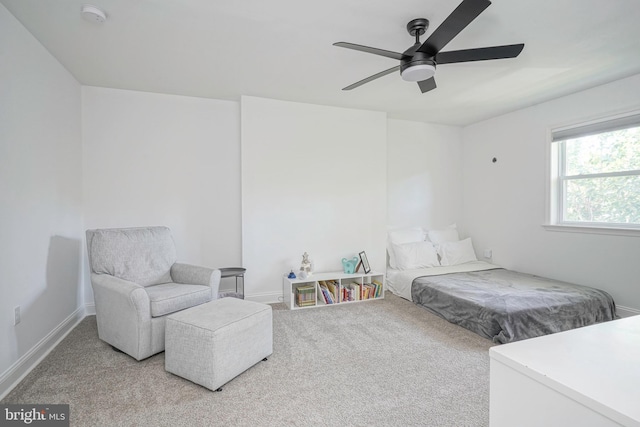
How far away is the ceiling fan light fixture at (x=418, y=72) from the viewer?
2.00 metres

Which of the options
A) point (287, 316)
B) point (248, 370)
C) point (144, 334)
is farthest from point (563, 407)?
point (287, 316)

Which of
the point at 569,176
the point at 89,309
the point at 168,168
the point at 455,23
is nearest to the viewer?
the point at 455,23

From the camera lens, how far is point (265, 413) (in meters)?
1.70

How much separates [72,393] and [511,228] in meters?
4.84

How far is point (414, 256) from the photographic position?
4.09 metres

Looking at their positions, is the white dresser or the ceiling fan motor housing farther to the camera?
the ceiling fan motor housing

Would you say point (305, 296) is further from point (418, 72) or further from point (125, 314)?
point (418, 72)

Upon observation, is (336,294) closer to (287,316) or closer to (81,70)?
(287,316)

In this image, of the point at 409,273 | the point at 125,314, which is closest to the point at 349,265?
the point at 409,273

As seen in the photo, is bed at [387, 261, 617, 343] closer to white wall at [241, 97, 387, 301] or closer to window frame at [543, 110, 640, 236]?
window frame at [543, 110, 640, 236]

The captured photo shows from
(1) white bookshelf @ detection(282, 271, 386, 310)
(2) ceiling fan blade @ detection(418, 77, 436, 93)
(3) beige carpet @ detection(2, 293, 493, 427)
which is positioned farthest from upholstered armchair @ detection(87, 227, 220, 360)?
(2) ceiling fan blade @ detection(418, 77, 436, 93)

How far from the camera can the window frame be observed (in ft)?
10.0

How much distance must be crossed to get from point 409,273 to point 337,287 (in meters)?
0.96

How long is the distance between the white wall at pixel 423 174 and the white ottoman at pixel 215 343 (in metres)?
2.80
